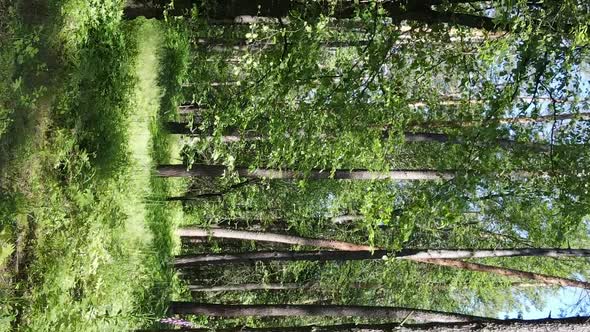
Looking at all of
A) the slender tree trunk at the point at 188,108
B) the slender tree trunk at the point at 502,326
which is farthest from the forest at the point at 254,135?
the slender tree trunk at the point at 188,108

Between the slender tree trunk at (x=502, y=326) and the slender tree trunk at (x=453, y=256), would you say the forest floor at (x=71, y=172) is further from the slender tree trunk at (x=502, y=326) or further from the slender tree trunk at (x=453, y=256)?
the slender tree trunk at (x=502, y=326)

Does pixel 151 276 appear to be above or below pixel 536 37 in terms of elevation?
below

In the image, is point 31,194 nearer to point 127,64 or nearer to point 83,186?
point 83,186

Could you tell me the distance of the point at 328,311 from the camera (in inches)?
347

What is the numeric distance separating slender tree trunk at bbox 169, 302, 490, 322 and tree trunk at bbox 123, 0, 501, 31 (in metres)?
3.90

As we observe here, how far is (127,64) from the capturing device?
9.34m

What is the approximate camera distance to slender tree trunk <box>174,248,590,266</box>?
29.9 feet

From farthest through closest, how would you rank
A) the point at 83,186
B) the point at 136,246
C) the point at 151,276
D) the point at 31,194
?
1. the point at 151,276
2. the point at 136,246
3. the point at 83,186
4. the point at 31,194

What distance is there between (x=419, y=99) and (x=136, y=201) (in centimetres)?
624

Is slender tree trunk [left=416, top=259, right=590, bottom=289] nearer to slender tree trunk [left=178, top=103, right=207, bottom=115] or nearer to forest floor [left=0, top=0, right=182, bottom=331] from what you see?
forest floor [left=0, top=0, right=182, bottom=331]

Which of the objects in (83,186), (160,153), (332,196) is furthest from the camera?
(332,196)

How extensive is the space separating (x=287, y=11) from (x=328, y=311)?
15.1 feet

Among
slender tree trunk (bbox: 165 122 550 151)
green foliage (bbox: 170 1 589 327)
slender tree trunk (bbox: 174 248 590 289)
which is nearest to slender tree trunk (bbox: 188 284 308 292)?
green foliage (bbox: 170 1 589 327)

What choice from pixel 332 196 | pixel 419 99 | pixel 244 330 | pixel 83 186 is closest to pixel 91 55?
pixel 83 186
